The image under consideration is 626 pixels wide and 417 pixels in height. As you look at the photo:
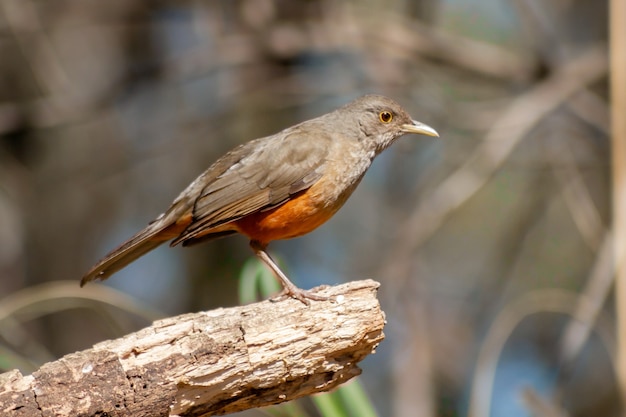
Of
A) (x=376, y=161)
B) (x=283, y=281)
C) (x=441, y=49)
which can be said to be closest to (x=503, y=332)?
(x=283, y=281)

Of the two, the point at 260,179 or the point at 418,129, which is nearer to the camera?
the point at 260,179

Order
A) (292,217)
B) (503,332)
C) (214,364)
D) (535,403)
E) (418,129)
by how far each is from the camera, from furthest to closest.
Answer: (418,129), (292,217), (503,332), (535,403), (214,364)

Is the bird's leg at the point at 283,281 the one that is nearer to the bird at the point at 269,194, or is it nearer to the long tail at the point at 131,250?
the bird at the point at 269,194

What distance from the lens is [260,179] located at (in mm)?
4977

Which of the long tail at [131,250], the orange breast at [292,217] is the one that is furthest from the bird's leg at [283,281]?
the long tail at [131,250]

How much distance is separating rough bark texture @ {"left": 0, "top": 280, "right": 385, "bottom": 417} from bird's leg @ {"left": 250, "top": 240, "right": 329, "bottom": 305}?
28 cm

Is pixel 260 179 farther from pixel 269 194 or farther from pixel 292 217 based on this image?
pixel 292 217

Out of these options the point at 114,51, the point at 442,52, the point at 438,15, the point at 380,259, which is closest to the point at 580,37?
the point at 438,15

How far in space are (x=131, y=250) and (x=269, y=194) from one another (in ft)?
3.00

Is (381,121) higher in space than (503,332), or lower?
higher

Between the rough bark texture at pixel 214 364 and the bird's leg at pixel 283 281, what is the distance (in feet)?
0.92

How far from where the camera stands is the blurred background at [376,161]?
24.3 feet

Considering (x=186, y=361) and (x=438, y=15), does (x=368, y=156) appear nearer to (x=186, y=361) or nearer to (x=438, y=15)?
(x=186, y=361)

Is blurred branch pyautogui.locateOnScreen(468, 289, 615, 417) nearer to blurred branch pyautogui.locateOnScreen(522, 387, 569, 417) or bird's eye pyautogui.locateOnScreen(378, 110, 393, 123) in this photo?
blurred branch pyautogui.locateOnScreen(522, 387, 569, 417)
